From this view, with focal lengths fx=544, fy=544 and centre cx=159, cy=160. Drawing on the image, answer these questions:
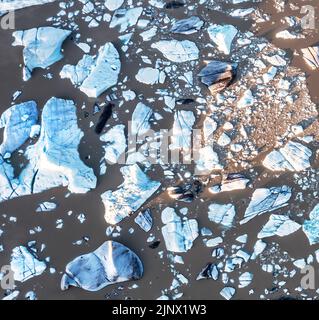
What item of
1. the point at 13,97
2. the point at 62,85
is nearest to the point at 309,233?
the point at 62,85

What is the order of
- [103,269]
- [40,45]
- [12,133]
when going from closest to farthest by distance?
[103,269] < [12,133] < [40,45]

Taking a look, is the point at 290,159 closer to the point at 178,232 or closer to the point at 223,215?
the point at 223,215

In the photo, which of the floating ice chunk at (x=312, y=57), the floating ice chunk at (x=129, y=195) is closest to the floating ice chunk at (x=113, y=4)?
the floating ice chunk at (x=129, y=195)

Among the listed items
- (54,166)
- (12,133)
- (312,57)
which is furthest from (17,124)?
(312,57)

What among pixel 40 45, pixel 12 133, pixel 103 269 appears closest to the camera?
pixel 103 269

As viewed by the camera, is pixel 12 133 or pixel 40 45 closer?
pixel 12 133

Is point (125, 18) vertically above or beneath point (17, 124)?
above
